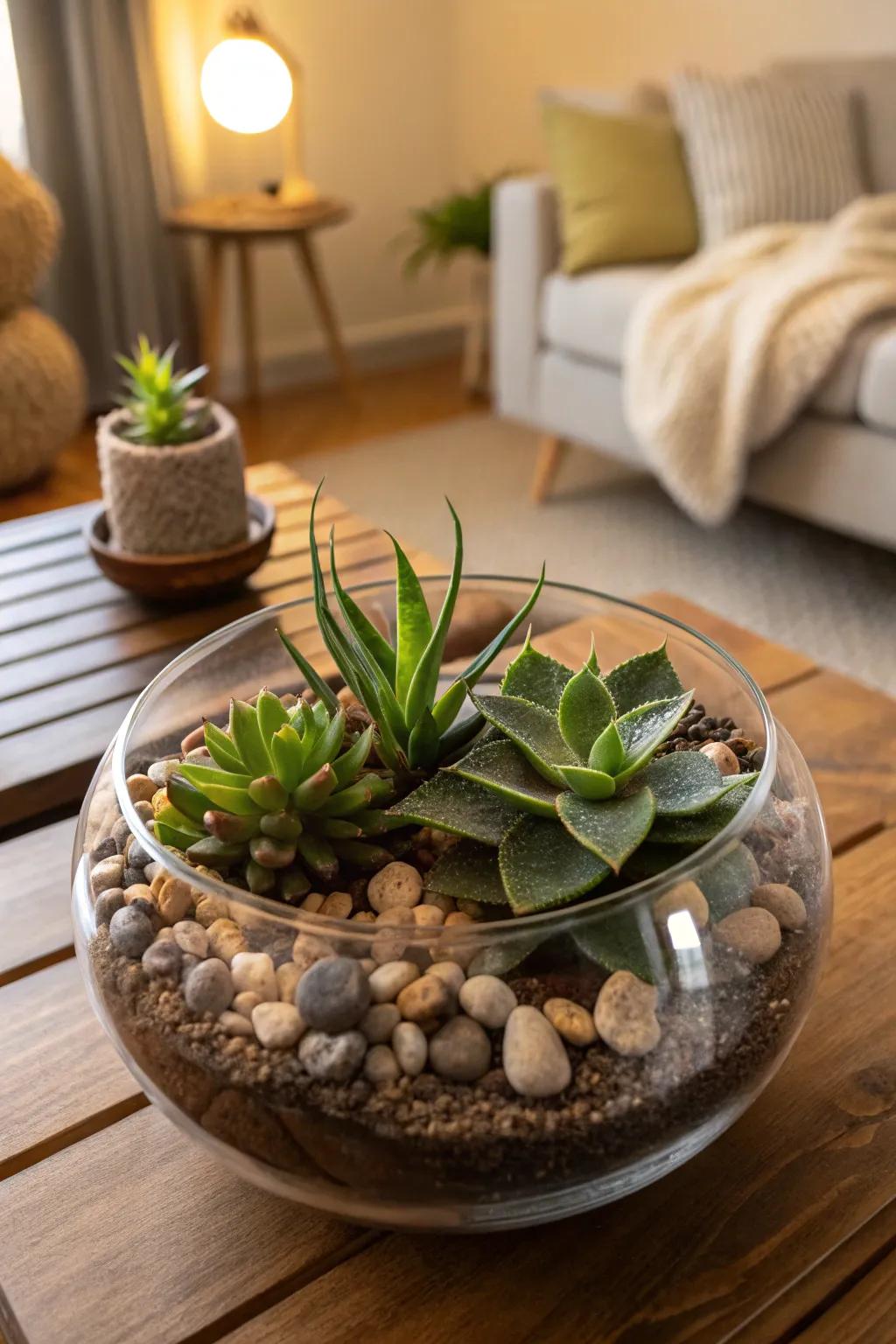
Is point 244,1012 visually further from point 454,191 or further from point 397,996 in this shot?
point 454,191

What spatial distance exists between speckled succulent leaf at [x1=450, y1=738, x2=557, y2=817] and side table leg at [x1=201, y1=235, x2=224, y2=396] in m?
2.76

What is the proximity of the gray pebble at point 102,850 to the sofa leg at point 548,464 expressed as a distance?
2.21m

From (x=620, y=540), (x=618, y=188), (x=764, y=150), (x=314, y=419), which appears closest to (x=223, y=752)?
(x=620, y=540)

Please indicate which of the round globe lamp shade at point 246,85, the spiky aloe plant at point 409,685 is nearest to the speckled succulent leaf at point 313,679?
the spiky aloe plant at point 409,685

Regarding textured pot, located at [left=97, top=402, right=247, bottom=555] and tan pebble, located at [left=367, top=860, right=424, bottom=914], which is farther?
textured pot, located at [left=97, top=402, right=247, bottom=555]

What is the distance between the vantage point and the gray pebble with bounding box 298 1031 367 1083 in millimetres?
464

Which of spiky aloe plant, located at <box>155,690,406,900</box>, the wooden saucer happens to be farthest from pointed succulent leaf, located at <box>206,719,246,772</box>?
the wooden saucer

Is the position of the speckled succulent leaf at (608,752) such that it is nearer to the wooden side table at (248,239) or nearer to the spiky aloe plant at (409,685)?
the spiky aloe plant at (409,685)

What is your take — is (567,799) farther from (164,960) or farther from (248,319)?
(248,319)

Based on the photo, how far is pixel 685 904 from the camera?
0.47 m

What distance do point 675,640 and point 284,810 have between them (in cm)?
25

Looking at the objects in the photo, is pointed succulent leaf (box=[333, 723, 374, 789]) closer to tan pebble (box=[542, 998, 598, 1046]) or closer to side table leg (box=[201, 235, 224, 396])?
tan pebble (box=[542, 998, 598, 1046])

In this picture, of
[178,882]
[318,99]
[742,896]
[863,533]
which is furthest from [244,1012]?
[318,99]

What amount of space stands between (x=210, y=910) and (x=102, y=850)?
0.36 ft
